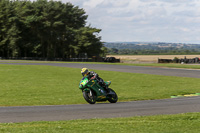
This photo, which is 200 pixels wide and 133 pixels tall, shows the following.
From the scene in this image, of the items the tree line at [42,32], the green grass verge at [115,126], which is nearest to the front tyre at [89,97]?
the green grass verge at [115,126]

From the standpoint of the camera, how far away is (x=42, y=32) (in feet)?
308

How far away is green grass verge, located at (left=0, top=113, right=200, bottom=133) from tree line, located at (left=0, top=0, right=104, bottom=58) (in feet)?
264

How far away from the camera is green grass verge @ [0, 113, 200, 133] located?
9.23 metres

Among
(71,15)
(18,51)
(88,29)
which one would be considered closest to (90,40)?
(88,29)

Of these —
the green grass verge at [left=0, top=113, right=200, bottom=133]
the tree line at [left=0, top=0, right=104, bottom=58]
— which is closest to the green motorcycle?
the green grass verge at [left=0, top=113, right=200, bottom=133]

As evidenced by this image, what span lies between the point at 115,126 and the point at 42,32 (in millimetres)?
86365

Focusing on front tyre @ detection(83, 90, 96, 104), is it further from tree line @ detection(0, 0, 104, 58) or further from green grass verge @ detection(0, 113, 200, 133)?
tree line @ detection(0, 0, 104, 58)

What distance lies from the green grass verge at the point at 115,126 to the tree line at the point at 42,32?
80.6m

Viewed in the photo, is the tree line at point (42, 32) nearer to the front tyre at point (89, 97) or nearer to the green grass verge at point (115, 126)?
the front tyre at point (89, 97)

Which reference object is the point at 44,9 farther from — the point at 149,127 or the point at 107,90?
the point at 149,127

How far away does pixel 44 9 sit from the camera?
92.9m

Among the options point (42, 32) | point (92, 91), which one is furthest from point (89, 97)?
point (42, 32)

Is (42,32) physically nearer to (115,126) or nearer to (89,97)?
(89,97)

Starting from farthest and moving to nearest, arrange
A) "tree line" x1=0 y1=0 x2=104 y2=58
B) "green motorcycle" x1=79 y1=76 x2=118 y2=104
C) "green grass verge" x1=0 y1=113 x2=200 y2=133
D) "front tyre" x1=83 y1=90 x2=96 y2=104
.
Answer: "tree line" x1=0 y1=0 x2=104 y2=58 < "front tyre" x1=83 y1=90 x2=96 y2=104 < "green motorcycle" x1=79 y1=76 x2=118 y2=104 < "green grass verge" x1=0 y1=113 x2=200 y2=133
